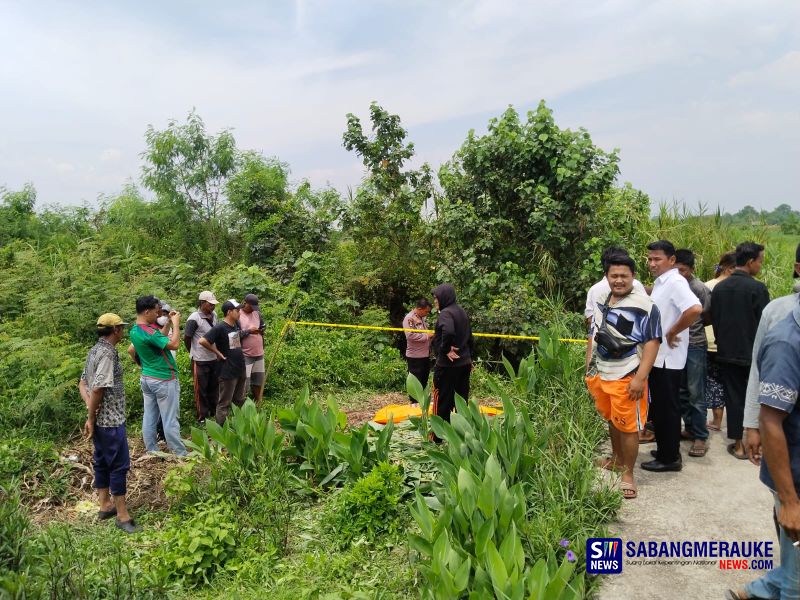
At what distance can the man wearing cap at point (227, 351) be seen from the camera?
19.4ft

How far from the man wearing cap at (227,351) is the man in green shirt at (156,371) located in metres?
0.60

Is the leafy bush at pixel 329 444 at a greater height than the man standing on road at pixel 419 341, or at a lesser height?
lesser

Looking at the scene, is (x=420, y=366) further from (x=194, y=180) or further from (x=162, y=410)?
(x=194, y=180)

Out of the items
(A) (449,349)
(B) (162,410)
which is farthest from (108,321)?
(A) (449,349)

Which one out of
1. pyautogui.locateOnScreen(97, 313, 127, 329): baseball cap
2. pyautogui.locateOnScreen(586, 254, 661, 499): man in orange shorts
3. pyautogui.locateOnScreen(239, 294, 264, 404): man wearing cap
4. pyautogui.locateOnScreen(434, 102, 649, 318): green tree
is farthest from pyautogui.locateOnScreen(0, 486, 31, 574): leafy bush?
pyautogui.locateOnScreen(434, 102, 649, 318): green tree

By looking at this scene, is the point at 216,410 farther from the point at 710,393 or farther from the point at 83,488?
the point at 710,393

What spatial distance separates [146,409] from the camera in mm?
5367

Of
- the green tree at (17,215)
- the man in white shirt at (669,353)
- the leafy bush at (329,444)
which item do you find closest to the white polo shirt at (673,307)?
the man in white shirt at (669,353)

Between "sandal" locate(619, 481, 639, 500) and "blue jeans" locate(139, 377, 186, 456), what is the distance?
12.4 feet

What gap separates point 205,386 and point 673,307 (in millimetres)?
4738

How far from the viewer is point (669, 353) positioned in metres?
4.09

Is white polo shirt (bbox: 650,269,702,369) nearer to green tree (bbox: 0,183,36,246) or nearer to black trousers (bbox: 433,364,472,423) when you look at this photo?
black trousers (bbox: 433,364,472,423)

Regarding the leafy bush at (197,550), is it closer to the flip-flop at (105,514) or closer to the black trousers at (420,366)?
the flip-flop at (105,514)

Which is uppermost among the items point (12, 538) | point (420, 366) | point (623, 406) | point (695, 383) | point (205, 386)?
point (623, 406)
